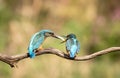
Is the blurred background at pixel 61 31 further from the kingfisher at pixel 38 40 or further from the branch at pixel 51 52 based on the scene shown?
the branch at pixel 51 52

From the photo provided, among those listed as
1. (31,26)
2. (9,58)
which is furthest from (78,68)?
(9,58)

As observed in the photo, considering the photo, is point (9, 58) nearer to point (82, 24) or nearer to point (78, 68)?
point (78, 68)

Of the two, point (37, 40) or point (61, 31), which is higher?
point (37, 40)

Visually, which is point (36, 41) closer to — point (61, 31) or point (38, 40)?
point (38, 40)

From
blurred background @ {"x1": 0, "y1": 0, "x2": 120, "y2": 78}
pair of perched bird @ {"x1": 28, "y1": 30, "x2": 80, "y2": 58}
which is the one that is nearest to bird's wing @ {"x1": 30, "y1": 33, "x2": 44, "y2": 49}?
pair of perched bird @ {"x1": 28, "y1": 30, "x2": 80, "y2": 58}

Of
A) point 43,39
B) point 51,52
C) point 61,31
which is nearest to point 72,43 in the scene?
point 43,39

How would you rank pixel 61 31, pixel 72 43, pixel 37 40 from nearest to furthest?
1. pixel 37 40
2. pixel 72 43
3. pixel 61 31

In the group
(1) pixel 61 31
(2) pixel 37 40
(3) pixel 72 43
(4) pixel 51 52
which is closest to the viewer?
(4) pixel 51 52

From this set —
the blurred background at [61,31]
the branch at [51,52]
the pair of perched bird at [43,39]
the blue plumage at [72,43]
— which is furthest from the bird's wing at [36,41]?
the blurred background at [61,31]
